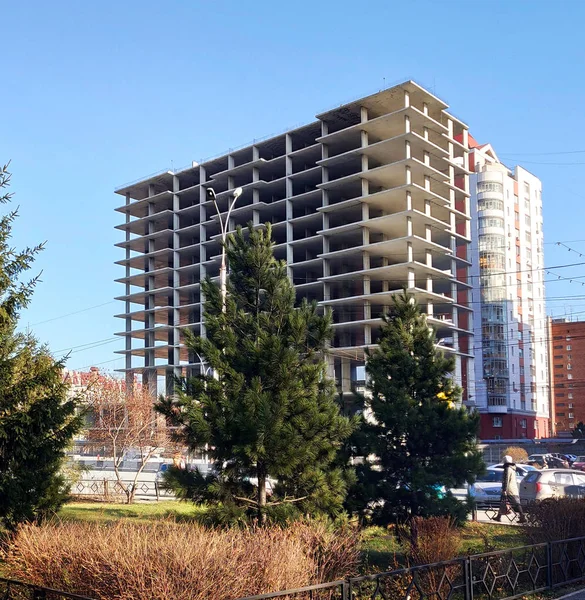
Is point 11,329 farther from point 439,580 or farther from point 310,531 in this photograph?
point 439,580

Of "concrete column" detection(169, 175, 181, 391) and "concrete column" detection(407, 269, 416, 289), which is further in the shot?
"concrete column" detection(169, 175, 181, 391)

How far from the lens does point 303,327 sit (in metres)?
14.0

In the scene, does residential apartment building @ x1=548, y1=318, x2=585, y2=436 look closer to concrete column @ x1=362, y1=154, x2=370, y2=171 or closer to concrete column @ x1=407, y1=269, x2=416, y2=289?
concrete column @ x1=407, y1=269, x2=416, y2=289

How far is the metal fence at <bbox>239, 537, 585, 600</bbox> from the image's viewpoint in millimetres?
8945

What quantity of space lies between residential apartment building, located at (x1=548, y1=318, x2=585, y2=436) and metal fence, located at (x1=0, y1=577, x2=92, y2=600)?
13255cm

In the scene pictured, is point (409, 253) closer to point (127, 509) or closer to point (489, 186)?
point (489, 186)

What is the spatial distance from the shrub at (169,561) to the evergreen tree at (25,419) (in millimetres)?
3055

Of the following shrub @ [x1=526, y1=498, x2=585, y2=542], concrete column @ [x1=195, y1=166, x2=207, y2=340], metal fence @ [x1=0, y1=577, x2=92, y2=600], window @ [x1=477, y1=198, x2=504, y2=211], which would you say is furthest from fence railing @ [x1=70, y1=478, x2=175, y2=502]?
window @ [x1=477, y1=198, x2=504, y2=211]

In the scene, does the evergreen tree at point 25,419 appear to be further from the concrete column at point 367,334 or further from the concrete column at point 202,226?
the concrete column at point 202,226

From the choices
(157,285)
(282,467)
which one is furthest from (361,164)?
(282,467)

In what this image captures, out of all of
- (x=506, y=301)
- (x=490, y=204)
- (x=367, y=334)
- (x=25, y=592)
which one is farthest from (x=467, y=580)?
(x=490, y=204)

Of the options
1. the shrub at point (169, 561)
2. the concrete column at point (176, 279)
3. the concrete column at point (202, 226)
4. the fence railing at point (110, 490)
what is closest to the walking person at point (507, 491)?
the shrub at point (169, 561)

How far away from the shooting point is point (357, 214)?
71.4 metres

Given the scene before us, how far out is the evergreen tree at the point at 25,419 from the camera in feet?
42.9
